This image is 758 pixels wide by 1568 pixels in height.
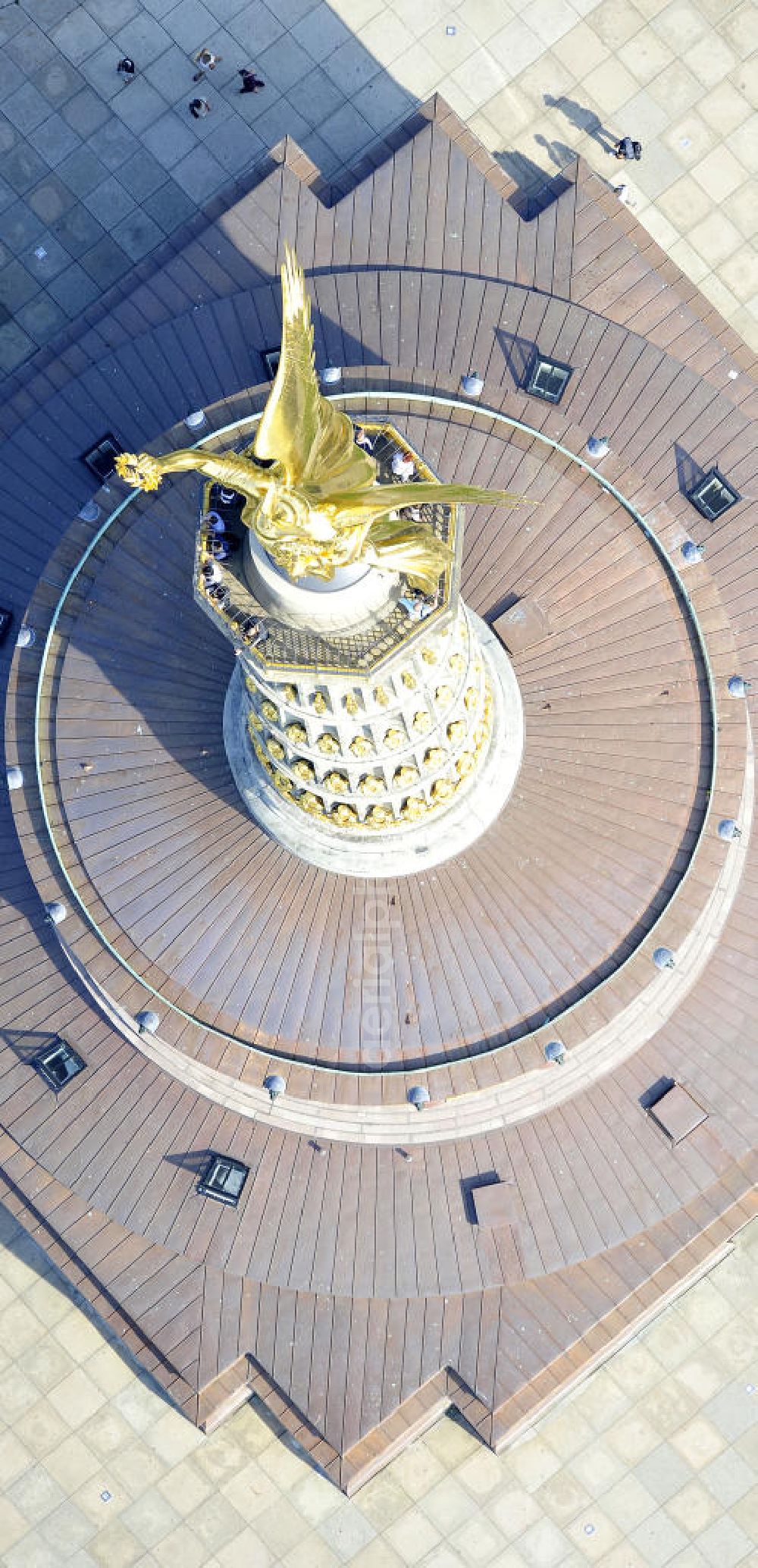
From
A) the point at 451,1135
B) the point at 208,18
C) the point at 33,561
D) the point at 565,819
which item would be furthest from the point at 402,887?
the point at 208,18

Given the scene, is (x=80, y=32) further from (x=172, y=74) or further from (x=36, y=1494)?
(x=36, y=1494)

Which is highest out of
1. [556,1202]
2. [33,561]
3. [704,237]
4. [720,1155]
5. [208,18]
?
[208,18]

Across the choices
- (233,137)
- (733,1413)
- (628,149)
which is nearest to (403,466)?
(628,149)

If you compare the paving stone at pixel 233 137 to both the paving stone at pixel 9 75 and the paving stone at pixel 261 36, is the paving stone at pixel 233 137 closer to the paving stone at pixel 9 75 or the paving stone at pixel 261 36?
the paving stone at pixel 261 36

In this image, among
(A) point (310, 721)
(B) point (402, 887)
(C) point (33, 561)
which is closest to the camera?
(A) point (310, 721)

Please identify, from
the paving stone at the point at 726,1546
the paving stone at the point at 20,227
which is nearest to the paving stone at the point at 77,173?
the paving stone at the point at 20,227

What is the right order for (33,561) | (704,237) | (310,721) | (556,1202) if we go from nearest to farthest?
(310,721) → (556,1202) → (33,561) → (704,237)

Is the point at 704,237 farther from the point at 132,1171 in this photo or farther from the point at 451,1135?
the point at 132,1171
